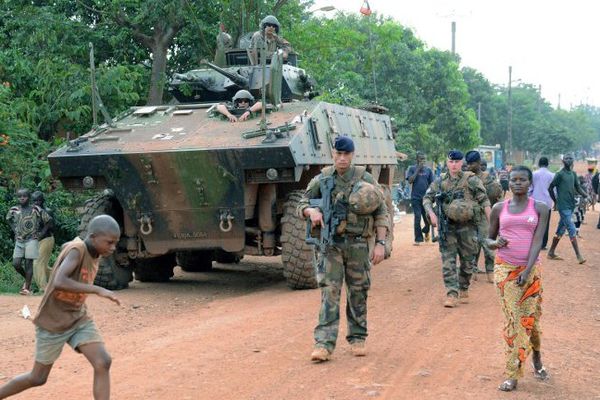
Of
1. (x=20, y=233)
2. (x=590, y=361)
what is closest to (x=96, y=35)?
(x=20, y=233)

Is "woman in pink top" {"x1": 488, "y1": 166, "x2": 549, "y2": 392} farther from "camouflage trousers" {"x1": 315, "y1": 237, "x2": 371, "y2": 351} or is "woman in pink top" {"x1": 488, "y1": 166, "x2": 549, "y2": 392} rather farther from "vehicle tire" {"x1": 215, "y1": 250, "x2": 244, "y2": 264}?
"vehicle tire" {"x1": 215, "y1": 250, "x2": 244, "y2": 264}

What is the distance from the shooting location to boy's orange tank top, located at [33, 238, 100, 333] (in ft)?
16.0

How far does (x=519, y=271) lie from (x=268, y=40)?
6.54 m

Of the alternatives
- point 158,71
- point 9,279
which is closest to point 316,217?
point 9,279

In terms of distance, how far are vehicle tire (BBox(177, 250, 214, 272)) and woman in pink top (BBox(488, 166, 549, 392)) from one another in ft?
24.4

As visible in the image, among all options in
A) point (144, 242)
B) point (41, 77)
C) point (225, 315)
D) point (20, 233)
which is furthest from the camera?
point (41, 77)

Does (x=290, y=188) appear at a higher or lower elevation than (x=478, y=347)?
higher

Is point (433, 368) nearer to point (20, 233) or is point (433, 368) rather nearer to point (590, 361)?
point (590, 361)

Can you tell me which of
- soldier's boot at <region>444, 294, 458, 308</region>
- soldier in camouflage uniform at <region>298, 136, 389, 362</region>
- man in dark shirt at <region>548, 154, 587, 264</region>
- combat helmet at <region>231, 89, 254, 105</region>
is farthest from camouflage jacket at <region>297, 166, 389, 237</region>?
man in dark shirt at <region>548, 154, 587, 264</region>

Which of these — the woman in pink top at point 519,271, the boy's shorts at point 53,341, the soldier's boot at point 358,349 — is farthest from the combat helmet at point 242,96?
the boy's shorts at point 53,341

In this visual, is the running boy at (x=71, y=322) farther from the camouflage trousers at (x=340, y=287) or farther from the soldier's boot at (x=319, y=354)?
the camouflage trousers at (x=340, y=287)

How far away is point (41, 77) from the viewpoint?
15938 millimetres

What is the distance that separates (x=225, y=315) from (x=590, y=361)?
3.59 meters

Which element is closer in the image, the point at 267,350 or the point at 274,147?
the point at 267,350
